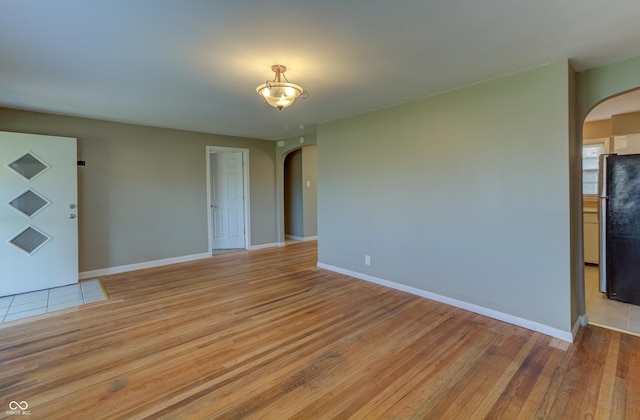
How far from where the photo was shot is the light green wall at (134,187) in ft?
14.6

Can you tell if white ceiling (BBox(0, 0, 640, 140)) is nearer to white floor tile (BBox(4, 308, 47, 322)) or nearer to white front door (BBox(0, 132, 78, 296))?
white front door (BBox(0, 132, 78, 296))

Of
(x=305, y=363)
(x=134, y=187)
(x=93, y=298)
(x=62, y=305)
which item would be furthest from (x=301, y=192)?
(x=305, y=363)

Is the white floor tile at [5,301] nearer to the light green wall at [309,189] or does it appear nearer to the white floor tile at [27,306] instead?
the white floor tile at [27,306]

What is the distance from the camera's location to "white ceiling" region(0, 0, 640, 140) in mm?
1801

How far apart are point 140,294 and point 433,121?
4.17m

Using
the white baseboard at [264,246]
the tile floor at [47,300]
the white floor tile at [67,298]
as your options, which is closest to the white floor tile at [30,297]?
A: the tile floor at [47,300]

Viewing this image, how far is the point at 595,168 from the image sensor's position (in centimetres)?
493

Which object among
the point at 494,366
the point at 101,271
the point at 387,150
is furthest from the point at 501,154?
the point at 101,271

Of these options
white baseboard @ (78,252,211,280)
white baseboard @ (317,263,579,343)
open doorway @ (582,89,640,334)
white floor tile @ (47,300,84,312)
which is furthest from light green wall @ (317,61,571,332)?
white floor tile @ (47,300,84,312)

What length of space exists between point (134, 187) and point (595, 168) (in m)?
7.64

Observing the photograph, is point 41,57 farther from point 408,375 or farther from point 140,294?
point 408,375

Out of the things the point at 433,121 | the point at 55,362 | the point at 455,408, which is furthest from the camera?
the point at 433,121

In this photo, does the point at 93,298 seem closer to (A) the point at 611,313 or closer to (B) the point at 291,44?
(B) the point at 291,44

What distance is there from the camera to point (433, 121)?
11.2 ft
